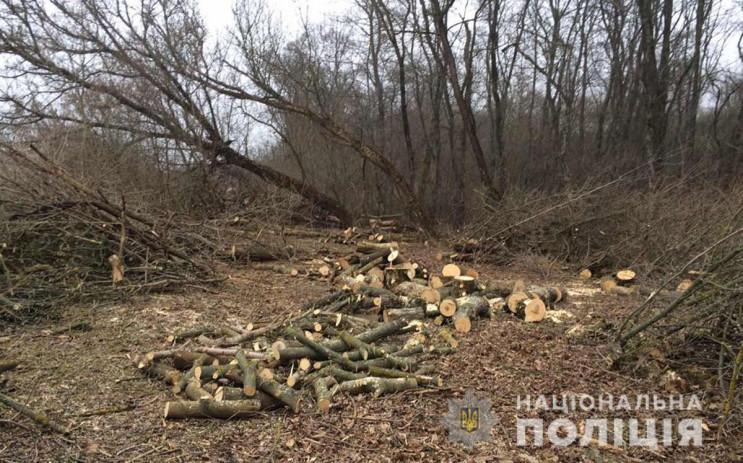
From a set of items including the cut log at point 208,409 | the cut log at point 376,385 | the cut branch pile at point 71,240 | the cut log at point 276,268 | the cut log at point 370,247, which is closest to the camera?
the cut log at point 208,409

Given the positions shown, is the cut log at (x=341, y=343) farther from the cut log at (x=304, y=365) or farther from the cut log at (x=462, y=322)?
the cut log at (x=462, y=322)

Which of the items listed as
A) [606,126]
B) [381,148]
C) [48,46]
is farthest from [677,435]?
[606,126]

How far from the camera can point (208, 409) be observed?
3227 millimetres

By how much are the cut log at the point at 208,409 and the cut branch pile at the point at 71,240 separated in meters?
2.87

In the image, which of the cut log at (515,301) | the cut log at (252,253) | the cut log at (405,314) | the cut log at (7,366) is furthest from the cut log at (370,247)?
the cut log at (7,366)

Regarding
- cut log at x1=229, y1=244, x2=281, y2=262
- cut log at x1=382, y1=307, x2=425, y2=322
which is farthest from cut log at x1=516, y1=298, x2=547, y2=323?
cut log at x1=229, y1=244, x2=281, y2=262

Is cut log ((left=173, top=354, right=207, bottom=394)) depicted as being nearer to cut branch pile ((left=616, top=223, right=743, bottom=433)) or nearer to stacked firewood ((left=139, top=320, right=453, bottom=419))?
stacked firewood ((left=139, top=320, right=453, bottom=419))

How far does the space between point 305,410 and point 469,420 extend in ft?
3.57

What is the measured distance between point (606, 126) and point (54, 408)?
85.9 ft

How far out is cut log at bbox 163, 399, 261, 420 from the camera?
3207 mm

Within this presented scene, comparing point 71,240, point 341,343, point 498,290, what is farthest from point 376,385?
point 71,240

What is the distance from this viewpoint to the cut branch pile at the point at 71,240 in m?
5.55

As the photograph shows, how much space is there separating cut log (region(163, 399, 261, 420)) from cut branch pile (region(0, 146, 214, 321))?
2.87 meters

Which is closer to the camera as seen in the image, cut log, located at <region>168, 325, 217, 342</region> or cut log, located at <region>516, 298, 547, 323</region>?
cut log, located at <region>168, 325, 217, 342</region>
